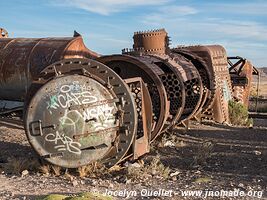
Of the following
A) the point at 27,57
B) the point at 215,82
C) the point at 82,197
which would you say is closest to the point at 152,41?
the point at 215,82

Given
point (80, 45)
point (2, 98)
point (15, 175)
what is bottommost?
point (15, 175)

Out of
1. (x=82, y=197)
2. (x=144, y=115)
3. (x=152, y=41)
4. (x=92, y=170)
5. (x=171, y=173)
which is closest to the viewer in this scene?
(x=82, y=197)

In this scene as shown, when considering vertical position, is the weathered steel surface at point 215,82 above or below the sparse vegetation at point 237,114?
above

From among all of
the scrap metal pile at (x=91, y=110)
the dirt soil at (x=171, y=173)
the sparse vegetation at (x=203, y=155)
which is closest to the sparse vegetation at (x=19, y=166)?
the dirt soil at (x=171, y=173)

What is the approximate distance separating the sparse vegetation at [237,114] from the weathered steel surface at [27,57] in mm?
4355

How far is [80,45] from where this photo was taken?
1063 centimetres

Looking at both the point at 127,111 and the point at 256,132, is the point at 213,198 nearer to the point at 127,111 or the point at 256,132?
the point at 127,111

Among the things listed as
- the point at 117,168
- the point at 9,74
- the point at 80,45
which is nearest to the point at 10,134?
the point at 9,74

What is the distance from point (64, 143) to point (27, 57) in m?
5.11

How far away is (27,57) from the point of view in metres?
10.5

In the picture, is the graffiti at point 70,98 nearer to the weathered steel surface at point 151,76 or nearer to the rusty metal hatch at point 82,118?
the rusty metal hatch at point 82,118

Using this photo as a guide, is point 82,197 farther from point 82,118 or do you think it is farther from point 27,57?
point 27,57

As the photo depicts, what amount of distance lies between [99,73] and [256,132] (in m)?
5.87

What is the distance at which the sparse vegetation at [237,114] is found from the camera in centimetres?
1245
